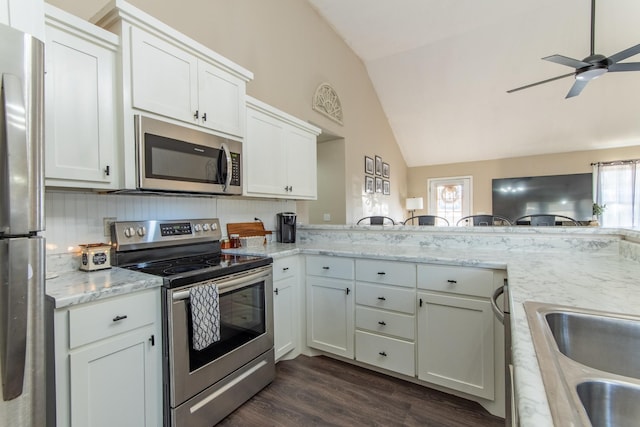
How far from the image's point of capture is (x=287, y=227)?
2.89 meters

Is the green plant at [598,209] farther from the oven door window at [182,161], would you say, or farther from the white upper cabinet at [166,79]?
the oven door window at [182,161]

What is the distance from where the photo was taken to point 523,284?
124 centimetres

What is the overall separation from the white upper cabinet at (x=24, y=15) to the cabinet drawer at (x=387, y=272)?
77.4 inches

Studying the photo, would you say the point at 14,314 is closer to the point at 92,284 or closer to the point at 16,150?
the point at 16,150

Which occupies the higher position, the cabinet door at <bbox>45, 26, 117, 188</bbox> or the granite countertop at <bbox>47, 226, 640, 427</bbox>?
the cabinet door at <bbox>45, 26, 117, 188</bbox>

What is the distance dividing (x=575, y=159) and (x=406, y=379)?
268 inches

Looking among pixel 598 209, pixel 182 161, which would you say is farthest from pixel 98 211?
pixel 598 209

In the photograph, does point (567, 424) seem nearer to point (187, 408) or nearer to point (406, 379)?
point (187, 408)

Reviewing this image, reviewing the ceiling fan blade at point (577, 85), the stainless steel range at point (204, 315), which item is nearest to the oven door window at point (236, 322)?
the stainless steel range at point (204, 315)

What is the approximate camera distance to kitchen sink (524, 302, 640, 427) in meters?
0.54

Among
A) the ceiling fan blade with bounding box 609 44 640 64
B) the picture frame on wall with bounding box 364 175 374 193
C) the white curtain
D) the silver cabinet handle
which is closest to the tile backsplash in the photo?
the silver cabinet handle

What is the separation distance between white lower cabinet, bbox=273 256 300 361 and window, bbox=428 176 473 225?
607cm

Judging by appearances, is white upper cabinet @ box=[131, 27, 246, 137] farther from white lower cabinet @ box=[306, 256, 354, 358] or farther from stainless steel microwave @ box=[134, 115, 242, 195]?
white lower cabinet @ box=[306, 256, 354, 358]

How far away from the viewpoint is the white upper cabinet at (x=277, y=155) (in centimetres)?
235
